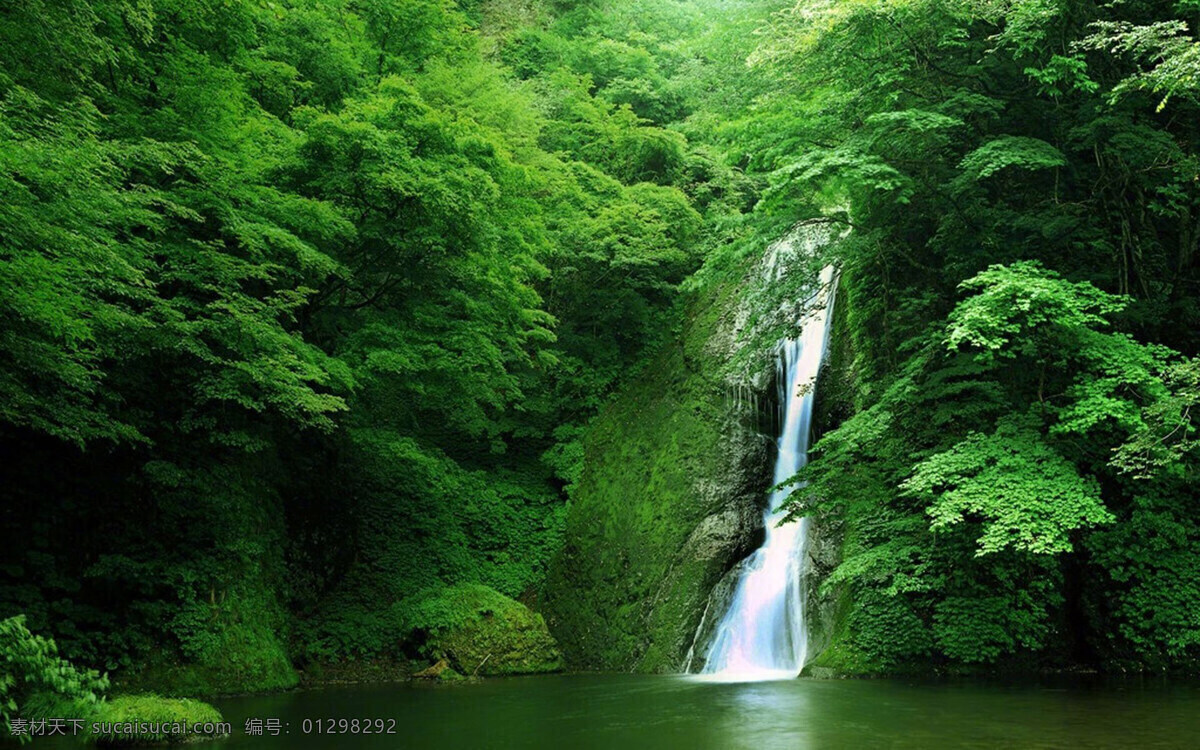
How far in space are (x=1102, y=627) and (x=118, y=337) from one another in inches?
451

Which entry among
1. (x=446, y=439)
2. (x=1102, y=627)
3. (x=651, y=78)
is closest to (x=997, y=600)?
(x=1102, y=627)

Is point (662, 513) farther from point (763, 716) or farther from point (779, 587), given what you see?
point (763, 716)

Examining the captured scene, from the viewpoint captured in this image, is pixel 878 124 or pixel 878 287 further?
pixel 878 287

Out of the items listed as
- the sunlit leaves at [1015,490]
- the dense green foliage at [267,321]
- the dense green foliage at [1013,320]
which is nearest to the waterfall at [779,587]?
the dense green foliage at [1013,320]

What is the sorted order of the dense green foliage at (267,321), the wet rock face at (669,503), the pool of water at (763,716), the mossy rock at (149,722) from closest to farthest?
1. the pool of water at (763,716)
2. the mossy rock at (149,722)
3. the dense green foliage at (267,321)
4. the wet rock face at (669,503)

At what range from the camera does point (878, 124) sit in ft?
31.2

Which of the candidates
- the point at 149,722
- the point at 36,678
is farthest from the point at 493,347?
the point at 36,678

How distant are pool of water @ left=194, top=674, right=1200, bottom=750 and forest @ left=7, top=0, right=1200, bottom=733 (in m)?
1.40

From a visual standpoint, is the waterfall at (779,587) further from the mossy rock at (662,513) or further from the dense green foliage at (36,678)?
the dense green foliage at (36,678)

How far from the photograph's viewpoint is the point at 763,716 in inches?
275

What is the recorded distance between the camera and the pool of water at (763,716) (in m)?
5.59

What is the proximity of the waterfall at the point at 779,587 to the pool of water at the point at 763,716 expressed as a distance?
1.76 meters

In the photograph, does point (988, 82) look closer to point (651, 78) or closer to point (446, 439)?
point (446, 439)

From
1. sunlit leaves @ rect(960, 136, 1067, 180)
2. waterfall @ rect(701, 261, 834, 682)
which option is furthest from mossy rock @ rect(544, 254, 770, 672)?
sunlit leaves @ rect(960, 136, 1067, 180)
